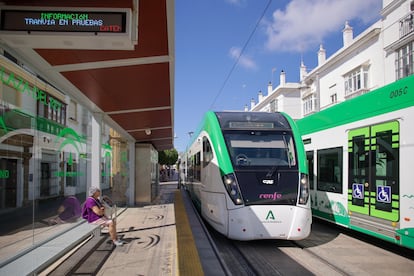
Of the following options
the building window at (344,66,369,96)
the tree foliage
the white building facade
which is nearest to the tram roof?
the white building facade

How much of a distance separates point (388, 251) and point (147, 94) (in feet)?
19.4

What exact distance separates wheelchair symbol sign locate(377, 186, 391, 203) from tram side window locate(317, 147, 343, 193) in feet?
5.11

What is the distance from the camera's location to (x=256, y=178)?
767 centimetres

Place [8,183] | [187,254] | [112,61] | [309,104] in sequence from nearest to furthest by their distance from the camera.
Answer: [8,183] < [112,61] < [187,254] < [309,104]

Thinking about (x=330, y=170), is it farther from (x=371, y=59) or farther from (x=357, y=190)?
(x=371, y=59)

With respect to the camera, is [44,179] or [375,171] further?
[375,171]

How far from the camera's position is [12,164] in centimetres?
493

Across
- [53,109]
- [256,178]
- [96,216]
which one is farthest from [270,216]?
[53,109]

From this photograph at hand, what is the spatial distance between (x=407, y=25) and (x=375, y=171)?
17527mm

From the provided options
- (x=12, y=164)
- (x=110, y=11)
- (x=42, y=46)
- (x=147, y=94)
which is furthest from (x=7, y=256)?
(x=147, y=94)

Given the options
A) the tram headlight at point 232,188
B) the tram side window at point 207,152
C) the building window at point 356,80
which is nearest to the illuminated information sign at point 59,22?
the tram headlight at point 232,188

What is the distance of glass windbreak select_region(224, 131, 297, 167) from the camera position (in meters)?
7.98

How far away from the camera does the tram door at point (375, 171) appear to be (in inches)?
265

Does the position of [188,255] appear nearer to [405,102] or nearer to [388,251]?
[388,251]
